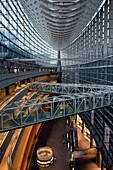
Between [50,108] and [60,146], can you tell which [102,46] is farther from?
[50,108]

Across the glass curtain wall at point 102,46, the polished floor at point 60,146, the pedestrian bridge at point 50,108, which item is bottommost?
the polished floor at point 60,146

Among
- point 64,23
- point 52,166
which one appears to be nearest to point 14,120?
point 52,166

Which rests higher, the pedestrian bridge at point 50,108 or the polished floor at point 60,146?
the pedestrian bridge at point 50,108

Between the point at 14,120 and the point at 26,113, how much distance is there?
66.8 inches

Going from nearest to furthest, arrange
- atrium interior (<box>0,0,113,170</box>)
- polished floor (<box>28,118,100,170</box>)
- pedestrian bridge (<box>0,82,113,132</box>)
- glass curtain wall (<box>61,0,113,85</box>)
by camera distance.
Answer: pedestrian bridge (<box>0,82,113,132</box>), atrium interior (<box>0,0,113,170</box>), polished floor (<box>28,118,100,170</box>), glass curtain wall (<box>61,0,113,85</box>)

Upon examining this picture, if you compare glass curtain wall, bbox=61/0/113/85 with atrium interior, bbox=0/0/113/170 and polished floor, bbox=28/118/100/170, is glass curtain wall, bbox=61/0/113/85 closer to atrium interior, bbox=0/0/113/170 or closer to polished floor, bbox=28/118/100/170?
atrium interior, bbox=0/0/113/170

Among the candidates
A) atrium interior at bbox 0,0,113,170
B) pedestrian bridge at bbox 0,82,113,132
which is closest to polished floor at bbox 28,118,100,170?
atrium interior at bbox 0,0,113,170

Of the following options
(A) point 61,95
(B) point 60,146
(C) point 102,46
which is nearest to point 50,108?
(A) point 61,95

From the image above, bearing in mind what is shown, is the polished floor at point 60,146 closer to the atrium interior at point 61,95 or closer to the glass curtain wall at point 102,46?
the atrium interior at point 61,95

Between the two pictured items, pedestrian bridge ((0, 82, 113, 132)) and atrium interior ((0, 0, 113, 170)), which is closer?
pedestrian bridge ((0, 82, 113, 132))

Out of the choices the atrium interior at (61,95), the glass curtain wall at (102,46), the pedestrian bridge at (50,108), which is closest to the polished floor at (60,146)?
the atrium interior at (61,95)

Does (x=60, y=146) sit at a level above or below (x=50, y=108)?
below

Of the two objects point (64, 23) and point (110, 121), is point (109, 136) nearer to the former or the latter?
point (110, 121)

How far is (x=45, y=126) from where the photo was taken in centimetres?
3409
